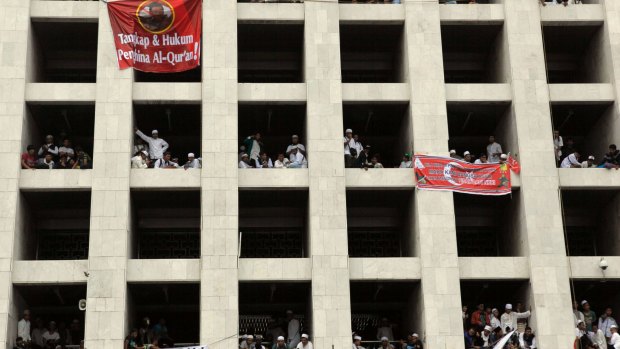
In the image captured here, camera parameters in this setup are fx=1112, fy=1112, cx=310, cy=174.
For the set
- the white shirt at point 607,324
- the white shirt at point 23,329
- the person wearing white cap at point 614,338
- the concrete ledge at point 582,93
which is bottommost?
Answer: the person wearing white cap at point 614,338

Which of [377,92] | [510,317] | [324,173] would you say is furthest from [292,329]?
[377,92]

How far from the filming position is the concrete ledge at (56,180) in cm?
4212

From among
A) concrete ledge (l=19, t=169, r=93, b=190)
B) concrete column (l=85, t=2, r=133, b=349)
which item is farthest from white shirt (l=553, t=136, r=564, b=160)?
concrete ledge (l=19, t=169, r=93, b=190)

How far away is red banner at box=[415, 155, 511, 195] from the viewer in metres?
42.7

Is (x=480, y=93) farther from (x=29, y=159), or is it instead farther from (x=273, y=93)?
(x=29, y=159)

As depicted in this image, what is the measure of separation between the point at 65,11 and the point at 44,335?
12949 millimetres

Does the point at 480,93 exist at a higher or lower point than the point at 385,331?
higher

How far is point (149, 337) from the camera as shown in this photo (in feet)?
133

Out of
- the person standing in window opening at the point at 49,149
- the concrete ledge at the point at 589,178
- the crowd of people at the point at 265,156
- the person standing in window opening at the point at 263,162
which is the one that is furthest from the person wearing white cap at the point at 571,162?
the person standing in window opening at the point at 49,149

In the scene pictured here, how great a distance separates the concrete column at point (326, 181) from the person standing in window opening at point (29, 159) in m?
10.6

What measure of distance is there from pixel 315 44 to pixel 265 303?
35.2 ft

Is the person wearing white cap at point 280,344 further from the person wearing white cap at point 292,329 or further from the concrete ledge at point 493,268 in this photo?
the concrete ledge at point 493,268

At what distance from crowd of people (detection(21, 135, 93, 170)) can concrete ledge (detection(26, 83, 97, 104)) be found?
153 centimetres

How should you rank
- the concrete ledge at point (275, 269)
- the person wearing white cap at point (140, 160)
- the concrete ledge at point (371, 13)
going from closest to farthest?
the concrete ledge at point (275, 269), the person wearing white cap at point (140, 160), the concrete ledge at point (371, 13)
